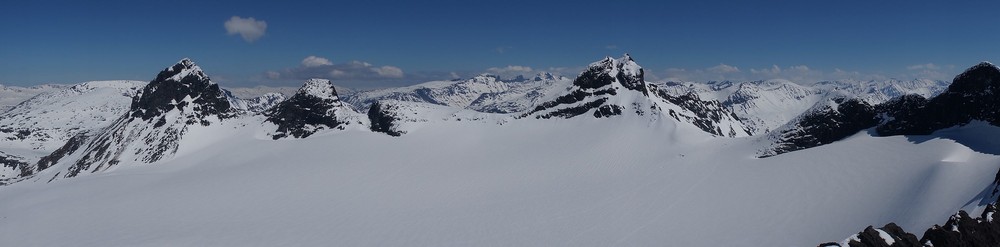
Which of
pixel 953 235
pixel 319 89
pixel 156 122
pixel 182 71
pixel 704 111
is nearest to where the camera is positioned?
pixel 953 235

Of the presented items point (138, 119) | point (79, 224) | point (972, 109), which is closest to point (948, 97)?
point (972, 109)

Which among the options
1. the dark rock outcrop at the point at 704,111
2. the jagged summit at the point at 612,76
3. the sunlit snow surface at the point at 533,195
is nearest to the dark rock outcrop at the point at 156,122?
the sunlit snow surface at the point at 533,195

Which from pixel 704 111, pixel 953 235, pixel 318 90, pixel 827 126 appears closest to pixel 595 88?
pixel 704 111

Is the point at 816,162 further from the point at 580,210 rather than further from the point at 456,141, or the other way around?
the point at 456,141

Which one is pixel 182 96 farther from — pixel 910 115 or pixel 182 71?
pixel 910 115

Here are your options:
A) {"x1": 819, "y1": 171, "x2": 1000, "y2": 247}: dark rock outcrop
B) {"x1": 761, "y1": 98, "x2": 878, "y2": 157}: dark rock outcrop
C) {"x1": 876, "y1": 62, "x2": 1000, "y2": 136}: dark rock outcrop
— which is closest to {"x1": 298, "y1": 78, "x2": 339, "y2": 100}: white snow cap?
{"x1": 761, "y1": 98, "x2": 878, "y2": 157}: dark rock outcrop
